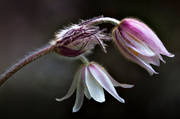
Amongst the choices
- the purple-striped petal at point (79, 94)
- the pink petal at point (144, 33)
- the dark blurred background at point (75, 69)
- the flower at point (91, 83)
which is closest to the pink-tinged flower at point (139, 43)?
the pink petal at point (144, 33)

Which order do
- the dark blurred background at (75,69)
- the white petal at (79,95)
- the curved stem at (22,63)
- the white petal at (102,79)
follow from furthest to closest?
the dark blurred background at (75,69)
the white petal at (79,95)
the white petal at (102,79)
the curved stem at (22,63)

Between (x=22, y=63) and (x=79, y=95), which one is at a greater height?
(x=22, y=63)

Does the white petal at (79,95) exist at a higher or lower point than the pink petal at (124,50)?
lower

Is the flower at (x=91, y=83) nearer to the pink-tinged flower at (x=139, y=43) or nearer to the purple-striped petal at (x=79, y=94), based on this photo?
the purple-striped petal at (x=79, y=94)

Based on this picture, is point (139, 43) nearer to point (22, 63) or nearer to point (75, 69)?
point (22, 63)

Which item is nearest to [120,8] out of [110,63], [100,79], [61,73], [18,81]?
[110,63]

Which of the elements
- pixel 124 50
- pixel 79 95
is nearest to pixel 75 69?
pixel 79 95

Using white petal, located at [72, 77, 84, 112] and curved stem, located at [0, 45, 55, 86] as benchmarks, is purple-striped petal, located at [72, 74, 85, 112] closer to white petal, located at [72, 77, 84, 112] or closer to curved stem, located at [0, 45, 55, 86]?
white petal, located at [72, 77, 84, 112]

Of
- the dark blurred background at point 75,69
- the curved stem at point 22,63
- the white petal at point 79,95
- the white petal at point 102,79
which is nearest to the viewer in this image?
the curved stem at point 22,63
